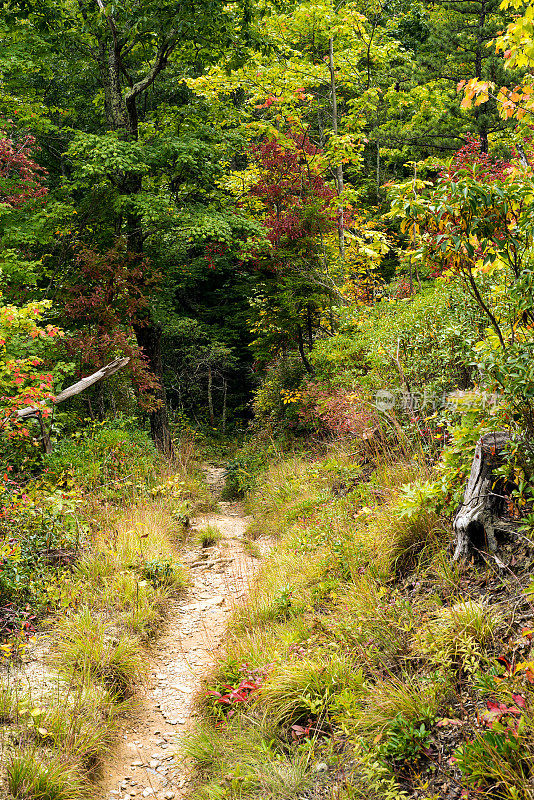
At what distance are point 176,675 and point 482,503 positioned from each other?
113 inches

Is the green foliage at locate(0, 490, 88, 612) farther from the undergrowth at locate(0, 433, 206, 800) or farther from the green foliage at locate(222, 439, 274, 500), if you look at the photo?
the green foliage at locate(222, 439, 274, 500)

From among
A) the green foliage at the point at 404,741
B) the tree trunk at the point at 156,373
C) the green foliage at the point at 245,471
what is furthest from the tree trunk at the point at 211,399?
the green foliage at the point at 404,741

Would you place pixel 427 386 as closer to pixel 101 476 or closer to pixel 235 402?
pixel 101 476

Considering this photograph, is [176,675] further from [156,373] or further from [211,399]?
[211,399]

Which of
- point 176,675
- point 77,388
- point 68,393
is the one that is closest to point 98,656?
point 176,675

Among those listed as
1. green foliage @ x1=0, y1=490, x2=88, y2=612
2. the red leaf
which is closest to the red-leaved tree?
green foliage @ x1=0, y1=490, x2=88, y2=612

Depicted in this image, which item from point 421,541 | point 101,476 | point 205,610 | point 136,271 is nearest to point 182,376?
point 136,271

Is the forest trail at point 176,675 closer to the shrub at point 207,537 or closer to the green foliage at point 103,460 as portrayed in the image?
the shrub at point 207,537

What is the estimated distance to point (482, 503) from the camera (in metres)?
3.31

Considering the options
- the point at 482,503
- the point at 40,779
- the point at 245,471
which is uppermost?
the point at 482,503

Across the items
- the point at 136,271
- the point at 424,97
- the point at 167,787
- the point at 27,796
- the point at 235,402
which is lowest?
the point at 235,402

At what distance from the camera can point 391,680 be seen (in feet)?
9.69

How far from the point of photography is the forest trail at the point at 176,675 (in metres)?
3.24

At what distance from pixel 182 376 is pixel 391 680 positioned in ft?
39.9
